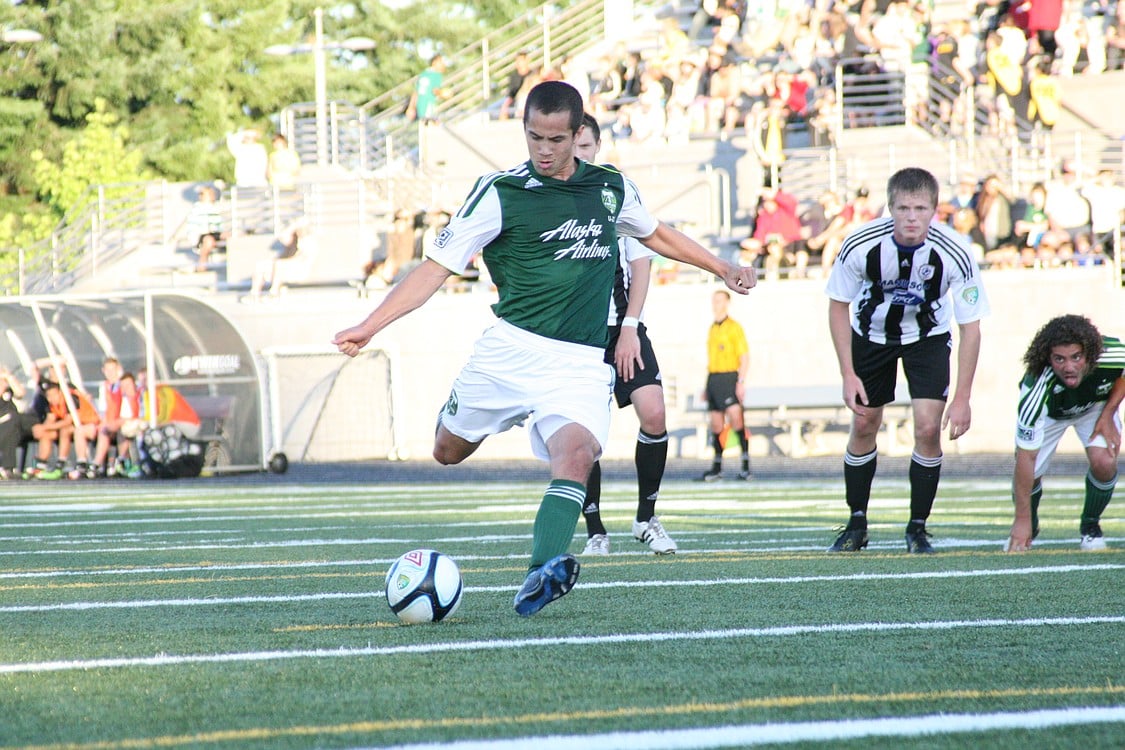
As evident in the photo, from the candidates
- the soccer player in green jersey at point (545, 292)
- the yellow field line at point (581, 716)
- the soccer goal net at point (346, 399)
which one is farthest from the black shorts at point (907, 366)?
the soccer goal net at point (346, 399)

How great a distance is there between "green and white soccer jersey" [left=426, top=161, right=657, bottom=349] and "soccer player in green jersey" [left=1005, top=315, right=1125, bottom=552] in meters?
2.83

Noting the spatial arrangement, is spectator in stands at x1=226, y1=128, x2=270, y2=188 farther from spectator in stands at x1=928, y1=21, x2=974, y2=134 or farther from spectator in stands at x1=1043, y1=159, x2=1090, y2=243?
spectator in stands at x1=1043, y1=159, x2=1090, y2=243

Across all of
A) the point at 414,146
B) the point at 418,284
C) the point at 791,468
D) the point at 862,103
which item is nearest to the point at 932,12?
the point at 862,103

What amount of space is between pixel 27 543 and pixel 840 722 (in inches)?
292

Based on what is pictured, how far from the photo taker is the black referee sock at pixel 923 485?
26.7 feet

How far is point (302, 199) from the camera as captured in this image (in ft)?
89.7

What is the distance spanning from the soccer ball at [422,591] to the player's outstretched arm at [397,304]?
77cm

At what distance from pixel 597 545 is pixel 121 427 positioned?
42.3 ft

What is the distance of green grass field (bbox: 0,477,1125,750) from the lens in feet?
11.9

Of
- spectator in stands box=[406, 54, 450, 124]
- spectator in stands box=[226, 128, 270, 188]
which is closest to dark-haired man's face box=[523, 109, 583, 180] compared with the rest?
spectator in stands box=[406, 54, 450, 124]

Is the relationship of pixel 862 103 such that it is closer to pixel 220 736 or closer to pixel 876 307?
pixel 876 307

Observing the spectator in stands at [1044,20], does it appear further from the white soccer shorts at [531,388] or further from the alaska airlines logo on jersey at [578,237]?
the white soccer shorts at [531,388]

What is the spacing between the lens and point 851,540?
8.27m

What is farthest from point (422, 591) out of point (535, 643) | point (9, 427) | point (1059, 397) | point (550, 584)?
point (9, 427)
